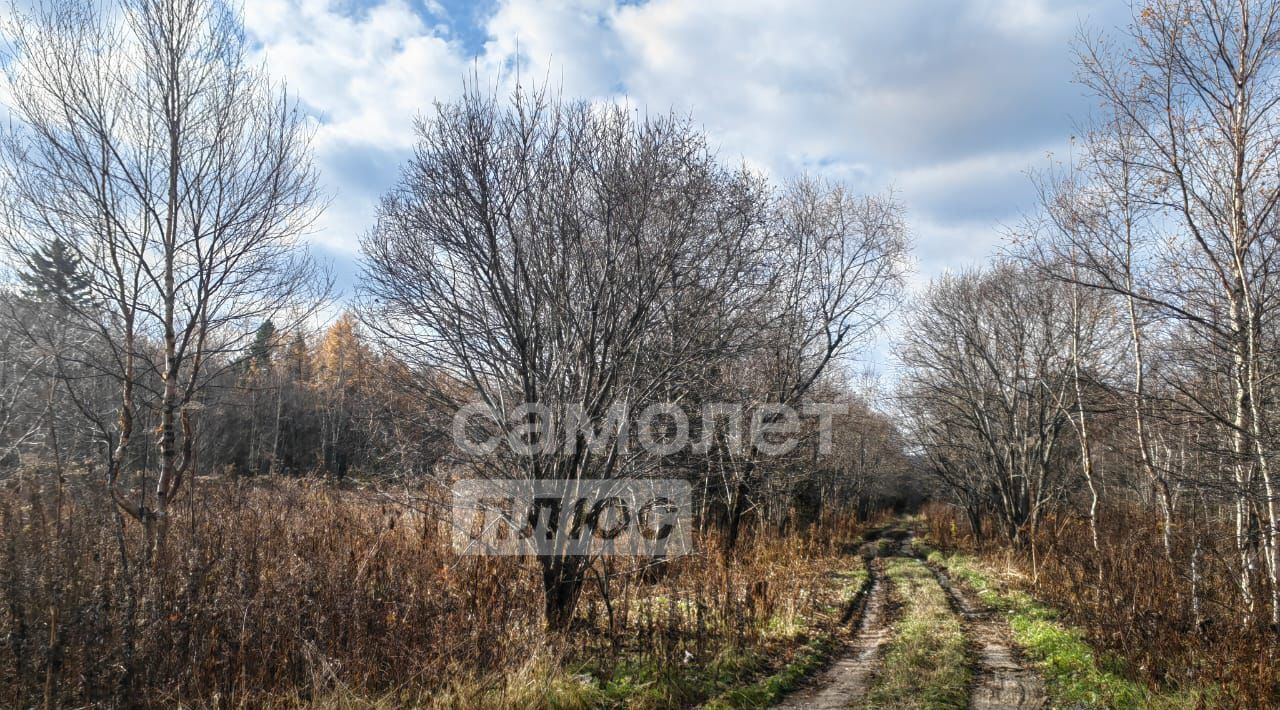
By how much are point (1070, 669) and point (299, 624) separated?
7.49 m

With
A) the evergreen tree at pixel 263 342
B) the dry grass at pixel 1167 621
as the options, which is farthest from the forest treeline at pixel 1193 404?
the evergreen tree at pixel 263 342

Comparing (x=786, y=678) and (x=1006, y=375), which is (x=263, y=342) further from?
(x=1006, y=375)

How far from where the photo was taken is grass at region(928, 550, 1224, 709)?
228 inches

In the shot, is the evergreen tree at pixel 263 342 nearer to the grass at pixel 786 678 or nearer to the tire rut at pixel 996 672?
the grass at pixel 786 678

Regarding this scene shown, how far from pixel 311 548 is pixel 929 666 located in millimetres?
6664

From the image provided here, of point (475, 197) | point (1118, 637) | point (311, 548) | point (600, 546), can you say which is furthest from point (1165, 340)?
point (311, 548)

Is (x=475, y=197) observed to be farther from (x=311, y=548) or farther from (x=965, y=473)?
(x=965, y=473)

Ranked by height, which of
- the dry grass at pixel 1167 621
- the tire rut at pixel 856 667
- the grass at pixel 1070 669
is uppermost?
the dry grass at pixel 1167 621

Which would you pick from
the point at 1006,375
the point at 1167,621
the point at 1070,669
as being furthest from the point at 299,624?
the point at 1006,375

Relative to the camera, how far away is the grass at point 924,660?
6062mm

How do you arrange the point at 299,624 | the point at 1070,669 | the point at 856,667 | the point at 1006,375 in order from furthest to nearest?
the point at 1006,375 → the point at 856,667 → the point at 1070,669 → the point at 299,624

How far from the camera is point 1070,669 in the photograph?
7.08m

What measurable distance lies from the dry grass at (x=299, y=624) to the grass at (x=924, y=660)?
126cm

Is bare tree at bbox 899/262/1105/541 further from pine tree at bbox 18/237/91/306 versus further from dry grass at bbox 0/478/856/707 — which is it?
pine tree at bbox 18/237/91/306
